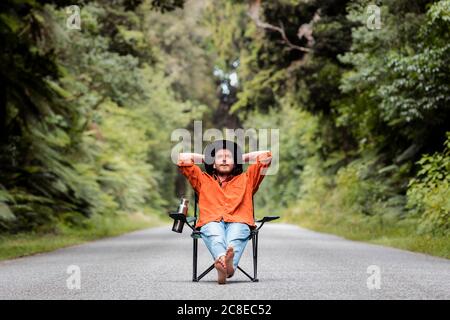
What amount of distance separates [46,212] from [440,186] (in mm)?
10549

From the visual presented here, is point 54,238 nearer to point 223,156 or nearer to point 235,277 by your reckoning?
point 235,277

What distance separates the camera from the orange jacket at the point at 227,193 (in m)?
9.38

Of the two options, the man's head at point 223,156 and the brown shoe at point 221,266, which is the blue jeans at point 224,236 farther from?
the man's head at point 223,156

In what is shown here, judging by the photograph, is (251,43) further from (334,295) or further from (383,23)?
(334,295)

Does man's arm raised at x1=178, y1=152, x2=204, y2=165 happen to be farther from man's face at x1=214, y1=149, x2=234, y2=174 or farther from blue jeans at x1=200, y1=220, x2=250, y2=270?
blue jeans at x1=200, y1=220, x2=250, y2=270

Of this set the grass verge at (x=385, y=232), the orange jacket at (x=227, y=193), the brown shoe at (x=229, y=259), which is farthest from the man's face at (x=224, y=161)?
the grass verge at (x=385, y=232)

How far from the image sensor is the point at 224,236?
9.21 meters

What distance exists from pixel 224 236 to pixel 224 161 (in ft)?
2.86

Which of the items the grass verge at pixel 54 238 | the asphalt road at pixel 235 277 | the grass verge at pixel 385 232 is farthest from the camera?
the grass verge at pixel 54 238

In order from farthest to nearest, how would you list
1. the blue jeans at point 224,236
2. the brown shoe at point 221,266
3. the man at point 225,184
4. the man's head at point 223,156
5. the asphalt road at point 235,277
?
the man's head at point 223,156 < the man at point 225,184 < the blue jeans at point 224,236 < the brown shoe at point 221,266 < the asphalt road at point 235,277

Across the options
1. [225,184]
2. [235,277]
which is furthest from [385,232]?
[225,184]

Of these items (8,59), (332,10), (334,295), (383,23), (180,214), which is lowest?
(334,295)

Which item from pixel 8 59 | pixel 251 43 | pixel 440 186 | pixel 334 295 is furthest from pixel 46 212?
pixel 334 295

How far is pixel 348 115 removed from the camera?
25.6 meters
